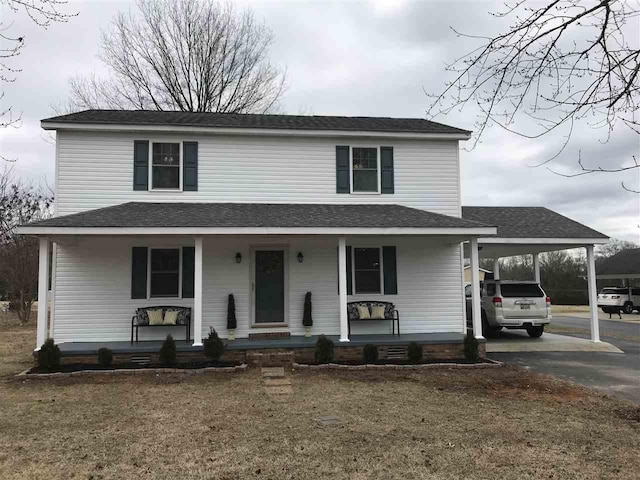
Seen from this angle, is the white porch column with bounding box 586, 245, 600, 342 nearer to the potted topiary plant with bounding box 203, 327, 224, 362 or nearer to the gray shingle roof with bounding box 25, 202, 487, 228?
the gray shingle roof with bounding box 25, 202, 487, 228

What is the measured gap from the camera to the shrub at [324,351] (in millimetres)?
9977

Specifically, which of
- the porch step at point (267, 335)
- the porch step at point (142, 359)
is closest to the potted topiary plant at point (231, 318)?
the porch step at point (267, 335)

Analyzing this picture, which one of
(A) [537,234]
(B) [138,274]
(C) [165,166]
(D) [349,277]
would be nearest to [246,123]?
(C) [165,166]

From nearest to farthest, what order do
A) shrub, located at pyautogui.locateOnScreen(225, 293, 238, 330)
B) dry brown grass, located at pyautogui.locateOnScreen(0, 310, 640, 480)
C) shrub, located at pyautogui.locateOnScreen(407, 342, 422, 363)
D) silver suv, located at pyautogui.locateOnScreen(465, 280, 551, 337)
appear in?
dry brown grass, located at pyautogui.locateOnScreen(0, 310, 640, 480)
shrub, located at pyautogui.locateOnScreen(407, 342, 422, 363)
shrub, located at pyautogui.locateOnScreen(225, 293, 238, 330)
silver suv, located at pyautogui.locateOnScreen(465, 280, 551, 337)

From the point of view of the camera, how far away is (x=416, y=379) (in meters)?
8.91

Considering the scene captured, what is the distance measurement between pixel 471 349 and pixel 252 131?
23.5 ft

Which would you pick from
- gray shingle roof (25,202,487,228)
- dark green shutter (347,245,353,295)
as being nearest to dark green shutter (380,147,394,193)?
gray shingle roof (25,202,487,228)

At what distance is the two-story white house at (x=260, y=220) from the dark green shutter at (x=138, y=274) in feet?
0.08

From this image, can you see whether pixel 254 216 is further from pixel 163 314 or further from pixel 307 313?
pixel 163 314

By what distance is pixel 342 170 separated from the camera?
41.0 ft

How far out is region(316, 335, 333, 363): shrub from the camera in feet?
32.7

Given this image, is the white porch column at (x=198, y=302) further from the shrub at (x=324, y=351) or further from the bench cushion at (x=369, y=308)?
Result: the bench cushion at (x=369, y=308)

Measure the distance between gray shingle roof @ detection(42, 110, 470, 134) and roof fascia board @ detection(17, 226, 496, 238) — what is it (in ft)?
10.2

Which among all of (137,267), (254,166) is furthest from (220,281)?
(254,166)
